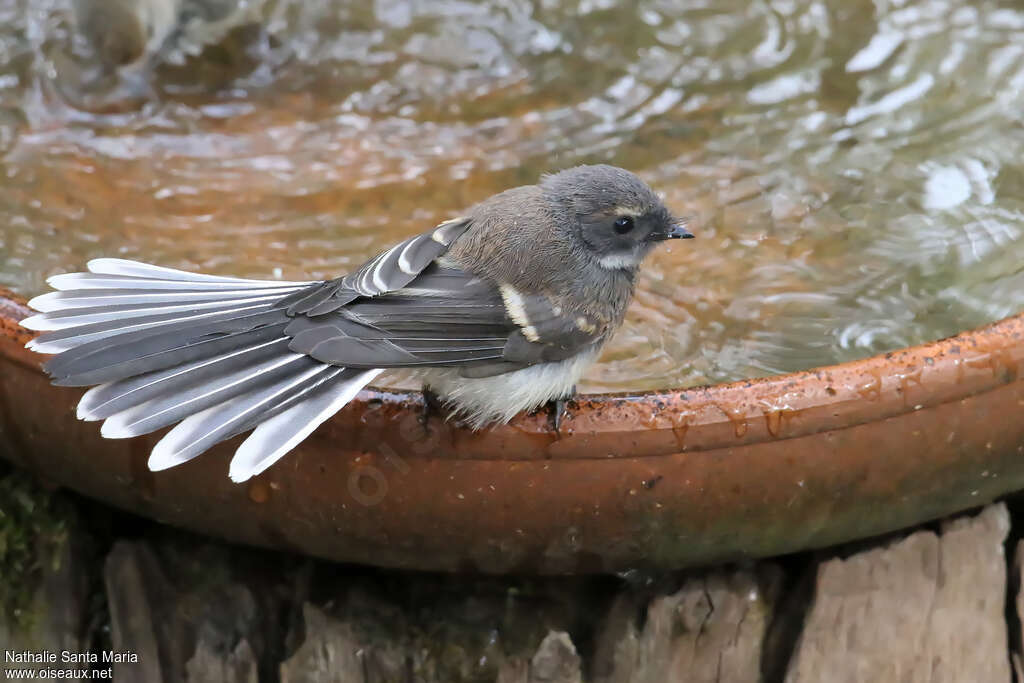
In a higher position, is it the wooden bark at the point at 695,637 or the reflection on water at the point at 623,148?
the reflection on water at the point at 623,148

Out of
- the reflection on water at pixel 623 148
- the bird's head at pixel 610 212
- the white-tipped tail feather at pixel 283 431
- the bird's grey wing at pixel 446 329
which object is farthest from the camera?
the reflection on water at pixel 623 148

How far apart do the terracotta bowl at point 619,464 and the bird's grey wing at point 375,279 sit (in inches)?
8.5

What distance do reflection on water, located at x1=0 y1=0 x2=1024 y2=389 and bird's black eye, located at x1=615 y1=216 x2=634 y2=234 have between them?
0.61m

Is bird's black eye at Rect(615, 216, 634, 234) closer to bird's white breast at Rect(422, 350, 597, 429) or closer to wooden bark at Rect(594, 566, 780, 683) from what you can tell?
bird's white breast at Rect(422, 350, 597, 429)

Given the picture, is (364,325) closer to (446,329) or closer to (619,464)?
(446,329)

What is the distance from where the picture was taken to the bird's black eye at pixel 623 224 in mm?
2939

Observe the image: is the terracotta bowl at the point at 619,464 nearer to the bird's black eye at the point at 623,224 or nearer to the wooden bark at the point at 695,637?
the wooden bark at the point at 695,637

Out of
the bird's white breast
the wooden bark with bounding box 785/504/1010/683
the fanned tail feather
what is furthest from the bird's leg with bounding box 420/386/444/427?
the wooden bark with bounding box 785/504/1010/683

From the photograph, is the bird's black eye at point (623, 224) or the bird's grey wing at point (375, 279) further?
the bird's black eye at point (623, 224)

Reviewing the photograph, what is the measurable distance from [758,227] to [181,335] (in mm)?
2205

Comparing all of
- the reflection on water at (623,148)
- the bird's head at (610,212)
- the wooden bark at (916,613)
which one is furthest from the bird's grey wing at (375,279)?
the wooden bark at (916,613)

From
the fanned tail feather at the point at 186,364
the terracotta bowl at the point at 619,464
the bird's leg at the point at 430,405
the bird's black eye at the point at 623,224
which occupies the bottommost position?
the terracotta bowl at the point at 619,464

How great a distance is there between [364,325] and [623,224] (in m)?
0.73

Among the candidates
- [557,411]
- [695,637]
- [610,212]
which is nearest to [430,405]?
[557,411]
